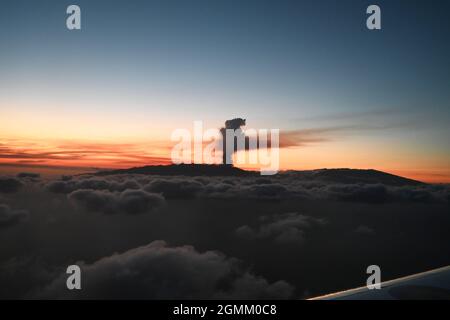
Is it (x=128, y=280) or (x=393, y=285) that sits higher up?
(x=393, y=285)

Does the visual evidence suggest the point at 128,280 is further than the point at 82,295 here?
Yes
